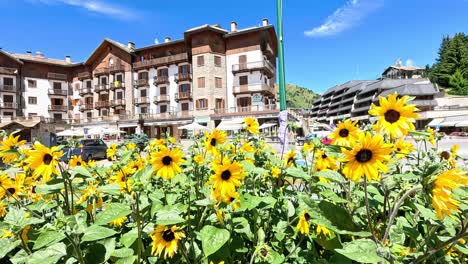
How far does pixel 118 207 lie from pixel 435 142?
349 centimetres

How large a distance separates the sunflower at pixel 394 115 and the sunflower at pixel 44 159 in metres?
1.95

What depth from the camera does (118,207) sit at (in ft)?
4.74

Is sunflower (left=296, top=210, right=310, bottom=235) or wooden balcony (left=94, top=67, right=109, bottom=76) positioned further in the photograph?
wooden balcony (left=94, top=67, right=109, bottom=76)

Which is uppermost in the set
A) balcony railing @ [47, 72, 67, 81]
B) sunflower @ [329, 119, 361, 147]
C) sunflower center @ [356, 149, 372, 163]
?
balcony railing @ [47, 72, 67, 81]

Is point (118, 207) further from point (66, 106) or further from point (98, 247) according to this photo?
point (66, 106)

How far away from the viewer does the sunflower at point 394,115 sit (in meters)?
1.54

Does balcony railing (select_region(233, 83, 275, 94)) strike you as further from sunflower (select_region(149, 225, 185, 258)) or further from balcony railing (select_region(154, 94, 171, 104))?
sunflower (select_region(149, 225, 185, 258))

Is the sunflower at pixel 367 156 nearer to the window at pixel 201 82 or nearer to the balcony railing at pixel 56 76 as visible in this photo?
the window at pixel 201 82

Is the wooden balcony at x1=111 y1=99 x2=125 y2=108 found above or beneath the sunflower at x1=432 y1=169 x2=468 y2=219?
above

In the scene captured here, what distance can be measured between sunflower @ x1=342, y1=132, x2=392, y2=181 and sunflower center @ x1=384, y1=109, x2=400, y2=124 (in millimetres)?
381

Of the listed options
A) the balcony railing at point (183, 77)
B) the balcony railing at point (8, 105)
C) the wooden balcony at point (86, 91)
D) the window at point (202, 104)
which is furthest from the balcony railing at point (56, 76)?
the window at point (202, 104)

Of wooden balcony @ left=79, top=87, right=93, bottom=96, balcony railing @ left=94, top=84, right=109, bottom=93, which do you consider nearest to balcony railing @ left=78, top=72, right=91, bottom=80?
wooden balcony @ left=79, top=87, right=93, bottom=96

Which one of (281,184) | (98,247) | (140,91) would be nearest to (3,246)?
(98,247)

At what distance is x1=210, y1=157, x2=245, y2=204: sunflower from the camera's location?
168 cm
